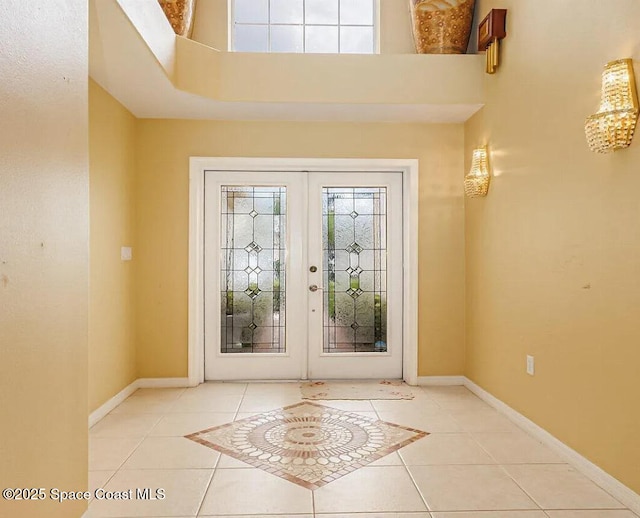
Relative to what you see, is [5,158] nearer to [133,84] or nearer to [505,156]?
[133,84]

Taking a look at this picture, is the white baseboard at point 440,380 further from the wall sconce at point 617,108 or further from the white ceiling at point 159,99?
the wall sconce at point 617,108

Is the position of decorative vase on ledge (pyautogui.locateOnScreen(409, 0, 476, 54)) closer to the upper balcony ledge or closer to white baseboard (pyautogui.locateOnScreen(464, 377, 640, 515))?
the upper balcony ledge

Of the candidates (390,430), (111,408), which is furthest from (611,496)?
(111,408)

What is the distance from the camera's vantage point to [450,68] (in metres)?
3.93

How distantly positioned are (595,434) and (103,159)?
3532 millimetres

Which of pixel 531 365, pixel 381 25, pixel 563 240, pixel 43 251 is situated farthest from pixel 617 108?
pixel 381 25

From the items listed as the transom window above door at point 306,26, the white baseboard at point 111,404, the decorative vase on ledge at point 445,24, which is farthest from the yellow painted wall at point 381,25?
the white baseboard at point 111,404

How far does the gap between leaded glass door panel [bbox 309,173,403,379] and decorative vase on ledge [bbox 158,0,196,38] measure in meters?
1.62

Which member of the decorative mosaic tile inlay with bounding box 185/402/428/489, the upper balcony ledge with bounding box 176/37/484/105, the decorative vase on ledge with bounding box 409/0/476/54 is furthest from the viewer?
the decorative vase on ledge with bounding box 409/0/476/54

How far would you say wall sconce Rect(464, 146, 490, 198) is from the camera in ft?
12.8

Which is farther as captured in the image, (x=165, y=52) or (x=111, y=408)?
(x=111, y=408)

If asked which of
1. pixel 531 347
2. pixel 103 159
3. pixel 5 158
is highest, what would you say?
pixel 103 159

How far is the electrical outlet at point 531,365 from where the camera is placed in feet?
10.3

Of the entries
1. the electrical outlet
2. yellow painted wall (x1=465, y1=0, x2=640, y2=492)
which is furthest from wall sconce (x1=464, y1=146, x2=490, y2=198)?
the electrical outlet
